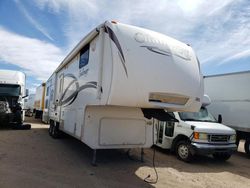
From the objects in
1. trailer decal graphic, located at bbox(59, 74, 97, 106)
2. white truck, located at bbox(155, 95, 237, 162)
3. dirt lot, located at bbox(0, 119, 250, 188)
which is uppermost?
trailer decal graphic, located at bbox(59, 74, 97, 106)

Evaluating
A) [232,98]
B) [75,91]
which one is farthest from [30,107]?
[232,98]

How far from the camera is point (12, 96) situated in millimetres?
13969

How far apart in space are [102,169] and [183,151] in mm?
2769

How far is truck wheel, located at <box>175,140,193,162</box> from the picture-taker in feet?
24.8

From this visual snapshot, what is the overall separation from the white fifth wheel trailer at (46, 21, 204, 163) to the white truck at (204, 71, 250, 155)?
421 cm

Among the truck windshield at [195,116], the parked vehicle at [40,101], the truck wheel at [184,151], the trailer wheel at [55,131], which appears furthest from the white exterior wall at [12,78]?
the truck wheel at [184,151]

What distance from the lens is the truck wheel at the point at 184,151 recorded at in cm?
757

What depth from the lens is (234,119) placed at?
32.8ft

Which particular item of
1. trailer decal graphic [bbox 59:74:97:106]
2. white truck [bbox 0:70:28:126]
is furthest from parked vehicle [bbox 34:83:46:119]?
trailer decal graphic [bbox 59:74:97:106]

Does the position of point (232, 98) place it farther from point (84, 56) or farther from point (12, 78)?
point (12, 78)

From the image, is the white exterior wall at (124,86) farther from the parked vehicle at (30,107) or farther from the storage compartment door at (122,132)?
the parked vehicle at (30,107)

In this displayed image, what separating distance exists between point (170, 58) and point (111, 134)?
2413mm

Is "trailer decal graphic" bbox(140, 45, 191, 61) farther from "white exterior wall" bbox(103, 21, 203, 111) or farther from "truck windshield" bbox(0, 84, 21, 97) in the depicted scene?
"truck windshield" bbox(0, 84, 21, 97)

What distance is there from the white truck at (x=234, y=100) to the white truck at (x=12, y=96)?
9693 mm
